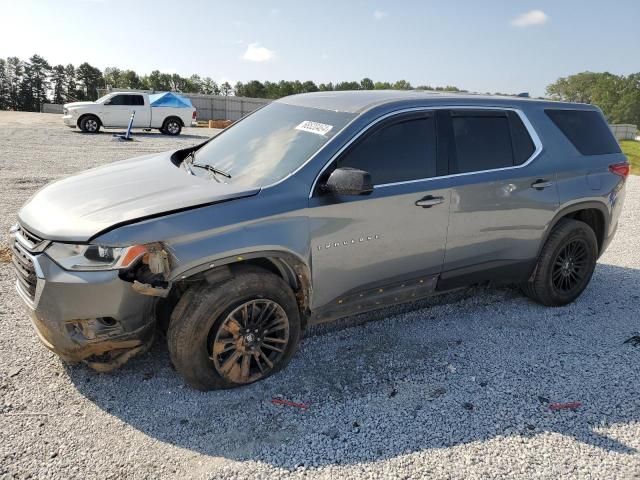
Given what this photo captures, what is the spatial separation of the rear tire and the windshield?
19.0 m

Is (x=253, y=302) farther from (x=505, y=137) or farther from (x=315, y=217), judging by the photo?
(x=505, y=137)

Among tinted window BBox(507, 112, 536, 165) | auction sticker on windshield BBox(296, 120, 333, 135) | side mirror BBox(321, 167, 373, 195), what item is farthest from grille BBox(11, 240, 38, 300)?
tinted window BBox(507, 112, 536, 165)

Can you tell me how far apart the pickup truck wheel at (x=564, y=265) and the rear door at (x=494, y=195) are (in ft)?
0.61

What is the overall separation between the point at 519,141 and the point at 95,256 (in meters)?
3.50

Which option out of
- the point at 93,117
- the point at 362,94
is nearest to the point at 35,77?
the point at 93,117

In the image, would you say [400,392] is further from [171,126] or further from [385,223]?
[171,126]

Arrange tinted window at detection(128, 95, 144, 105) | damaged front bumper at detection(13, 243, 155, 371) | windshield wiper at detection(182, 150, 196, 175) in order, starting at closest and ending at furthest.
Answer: damaged front bumper at detection(13, 243, 155, 371) < windshield wiper at detection(182, 150, 196, 175) < tinted window at detection(128, 95, 144, 105)

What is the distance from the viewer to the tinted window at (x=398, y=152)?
3602 millimetres

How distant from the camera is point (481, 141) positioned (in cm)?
419

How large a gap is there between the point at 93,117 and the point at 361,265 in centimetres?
2001

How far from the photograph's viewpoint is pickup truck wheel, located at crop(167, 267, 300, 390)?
312cm

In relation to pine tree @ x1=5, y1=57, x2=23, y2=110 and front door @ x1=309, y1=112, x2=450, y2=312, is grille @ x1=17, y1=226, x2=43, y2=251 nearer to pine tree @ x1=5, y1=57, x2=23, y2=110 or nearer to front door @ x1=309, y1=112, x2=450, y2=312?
front door @ x1=309, y1=112, x2=450, y2=312

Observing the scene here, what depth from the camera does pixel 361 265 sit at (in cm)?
362

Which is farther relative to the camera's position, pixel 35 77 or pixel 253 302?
pixel 35 77
